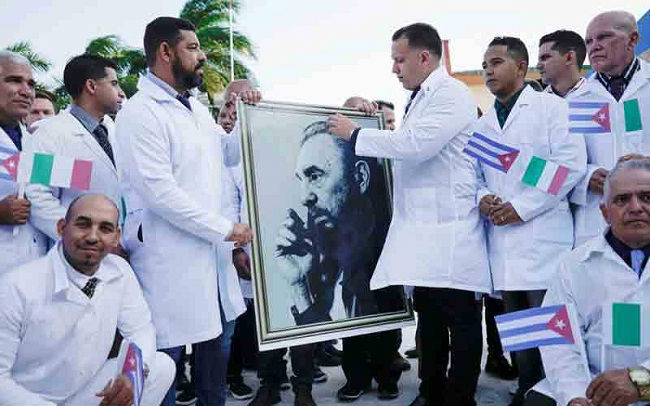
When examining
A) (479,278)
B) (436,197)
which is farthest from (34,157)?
(479,278)

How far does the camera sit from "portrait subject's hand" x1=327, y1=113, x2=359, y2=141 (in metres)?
4.03

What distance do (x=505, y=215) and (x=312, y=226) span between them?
111cm

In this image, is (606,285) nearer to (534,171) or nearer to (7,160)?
(534,171)

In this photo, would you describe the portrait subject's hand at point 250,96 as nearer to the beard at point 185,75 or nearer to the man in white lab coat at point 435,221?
the beard at point 185,75

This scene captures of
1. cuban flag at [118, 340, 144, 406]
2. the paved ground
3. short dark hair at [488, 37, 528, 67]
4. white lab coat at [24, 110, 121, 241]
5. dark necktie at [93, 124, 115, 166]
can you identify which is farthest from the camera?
the paved ground

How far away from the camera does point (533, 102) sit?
3910 mm

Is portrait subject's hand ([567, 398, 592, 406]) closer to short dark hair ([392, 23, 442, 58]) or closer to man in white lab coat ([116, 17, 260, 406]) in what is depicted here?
man in white lab coat ([116, 17, 260, 406])

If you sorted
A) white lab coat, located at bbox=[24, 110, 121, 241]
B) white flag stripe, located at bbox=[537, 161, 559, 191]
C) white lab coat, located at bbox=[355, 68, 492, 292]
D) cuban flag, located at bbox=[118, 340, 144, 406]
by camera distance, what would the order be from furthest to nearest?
1. white lab coat, located at bbox=[355, 68, 492, 292]
2. white flag stripe, located at bbox=[537, 161, 559, 191]
3. white lab coat, located at bbox=[24, 110, 121, 241]
4. cuban flag, located at bbox=[118, 340, 144, 406]

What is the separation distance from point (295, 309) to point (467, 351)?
995 millimetres

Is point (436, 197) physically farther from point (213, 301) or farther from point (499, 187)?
point (213, 301)

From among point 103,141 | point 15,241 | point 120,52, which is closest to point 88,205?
point 15,241

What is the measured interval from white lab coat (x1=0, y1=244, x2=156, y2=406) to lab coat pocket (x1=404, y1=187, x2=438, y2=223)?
1708mm

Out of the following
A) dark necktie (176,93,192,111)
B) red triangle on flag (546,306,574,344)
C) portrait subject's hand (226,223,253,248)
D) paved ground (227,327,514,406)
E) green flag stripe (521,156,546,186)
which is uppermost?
dark necktie (176,93,192,111)

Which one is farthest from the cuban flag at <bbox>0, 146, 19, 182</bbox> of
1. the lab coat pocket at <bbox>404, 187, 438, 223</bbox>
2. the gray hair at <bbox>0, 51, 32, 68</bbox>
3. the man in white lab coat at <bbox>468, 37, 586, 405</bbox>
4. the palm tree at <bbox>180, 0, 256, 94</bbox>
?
the palm tree at <bbox>180, 0, 256, 94</bbox>
